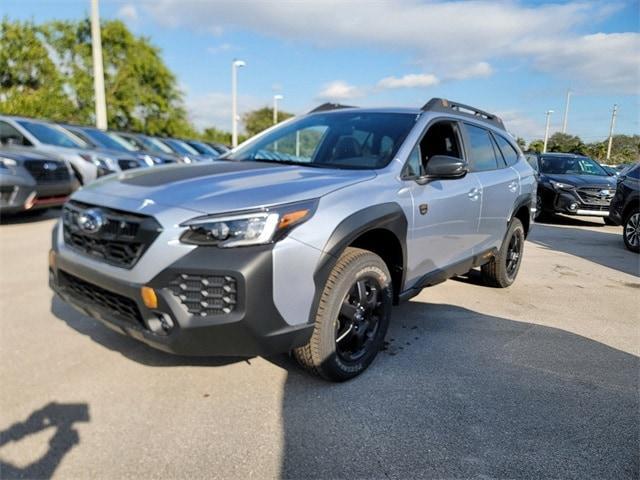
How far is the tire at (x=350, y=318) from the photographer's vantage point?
97.2 inches

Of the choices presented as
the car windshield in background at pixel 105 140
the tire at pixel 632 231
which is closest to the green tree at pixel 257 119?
the car windshield in background at pixel 105 140

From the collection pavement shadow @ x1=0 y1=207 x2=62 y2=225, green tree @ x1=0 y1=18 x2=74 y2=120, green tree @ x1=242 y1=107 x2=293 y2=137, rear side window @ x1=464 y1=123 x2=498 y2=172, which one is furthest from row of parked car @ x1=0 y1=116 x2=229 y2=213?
green tree @ x1=242 y1=107 x2=293 y2=137

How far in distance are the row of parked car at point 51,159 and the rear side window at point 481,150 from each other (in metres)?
4.39

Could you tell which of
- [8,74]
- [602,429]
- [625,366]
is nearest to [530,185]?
[625,366]

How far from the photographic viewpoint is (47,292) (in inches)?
161

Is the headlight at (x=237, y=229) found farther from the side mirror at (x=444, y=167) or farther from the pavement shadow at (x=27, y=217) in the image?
the pavement shadow at (x=27, y=217)

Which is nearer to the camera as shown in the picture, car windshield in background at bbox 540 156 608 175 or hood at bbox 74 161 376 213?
hood at bbox 74 161 376 213

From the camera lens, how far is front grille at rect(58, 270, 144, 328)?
2281 millimetres

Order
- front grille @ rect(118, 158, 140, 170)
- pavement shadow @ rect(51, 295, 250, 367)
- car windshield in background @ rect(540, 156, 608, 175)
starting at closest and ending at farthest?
pavement shadow @ rect(51, 295, 250, 367), front grille @ rect(118, 158, 140, 170), car windshield in background @ rect(540, 156, 608, 175)

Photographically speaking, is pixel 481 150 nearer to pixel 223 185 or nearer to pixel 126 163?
pixel 223 185

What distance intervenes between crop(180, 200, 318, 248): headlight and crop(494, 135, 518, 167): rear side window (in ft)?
10.7

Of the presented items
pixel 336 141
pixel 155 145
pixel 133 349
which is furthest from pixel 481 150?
pixel 155 145

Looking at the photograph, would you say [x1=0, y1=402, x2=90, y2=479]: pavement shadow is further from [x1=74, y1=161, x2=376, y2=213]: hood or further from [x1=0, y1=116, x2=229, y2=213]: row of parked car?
[x1=0, y1=116, x2=229, y2=213]: row of parked car

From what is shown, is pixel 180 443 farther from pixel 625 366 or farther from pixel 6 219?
pixel 6 219
